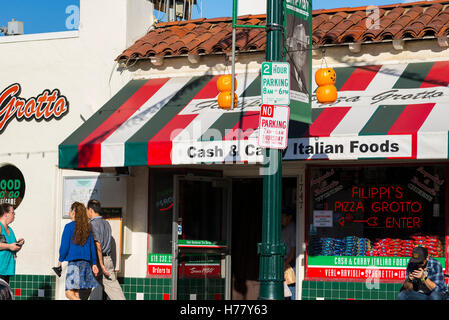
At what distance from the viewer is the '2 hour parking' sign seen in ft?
31.0

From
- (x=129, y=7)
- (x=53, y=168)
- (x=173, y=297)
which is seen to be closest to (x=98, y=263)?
(x=173, y=297)

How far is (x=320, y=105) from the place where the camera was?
40.4 ft

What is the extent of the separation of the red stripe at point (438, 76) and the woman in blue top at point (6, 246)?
5876 millimetres

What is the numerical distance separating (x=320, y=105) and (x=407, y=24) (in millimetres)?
1841

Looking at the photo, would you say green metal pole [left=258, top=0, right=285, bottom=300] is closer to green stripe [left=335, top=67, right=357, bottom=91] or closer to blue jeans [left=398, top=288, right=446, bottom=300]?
blue jeans [left=398, top=288, right=446, bottom=300]

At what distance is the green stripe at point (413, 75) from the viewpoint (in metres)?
12.1

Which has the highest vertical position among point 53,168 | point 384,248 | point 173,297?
point 53,168

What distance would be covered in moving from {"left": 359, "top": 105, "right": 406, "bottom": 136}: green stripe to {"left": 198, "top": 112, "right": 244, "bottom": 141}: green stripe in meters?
1.92

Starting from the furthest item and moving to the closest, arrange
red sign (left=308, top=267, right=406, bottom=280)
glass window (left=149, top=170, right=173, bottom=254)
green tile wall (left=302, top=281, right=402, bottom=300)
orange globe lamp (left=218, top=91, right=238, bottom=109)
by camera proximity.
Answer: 1. glass window (left=149, top=170, right=173, bottom=254)
2. red sign (left=308, top=267, right=406, bottom=280)
3. green tile wall (left=302, top=281, right=402, bottom=300)
4. orange globe lamp (left=218, top=91, right=238, bottom=109)

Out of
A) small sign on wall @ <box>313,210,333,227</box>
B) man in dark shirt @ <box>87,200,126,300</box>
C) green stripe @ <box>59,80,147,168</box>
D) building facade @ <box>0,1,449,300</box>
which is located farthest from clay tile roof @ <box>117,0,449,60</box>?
man in dark shirt @ <box>87,200,126,300</box>

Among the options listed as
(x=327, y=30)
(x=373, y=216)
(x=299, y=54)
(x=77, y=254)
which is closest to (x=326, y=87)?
(x=299, y=54)

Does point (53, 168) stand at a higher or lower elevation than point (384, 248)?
higher
